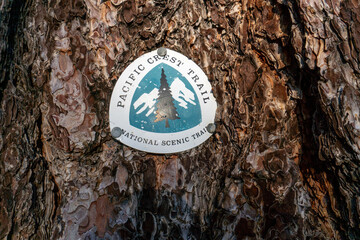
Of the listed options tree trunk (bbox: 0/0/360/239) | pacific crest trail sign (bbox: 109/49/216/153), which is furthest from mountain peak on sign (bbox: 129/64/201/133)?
tree trunk (bbox: 0/0/360/239)

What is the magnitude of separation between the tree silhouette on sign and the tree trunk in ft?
0.58

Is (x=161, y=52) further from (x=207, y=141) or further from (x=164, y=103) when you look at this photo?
(x=207, y=141)

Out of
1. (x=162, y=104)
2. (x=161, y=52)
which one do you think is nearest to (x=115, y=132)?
(x=162, y=104)

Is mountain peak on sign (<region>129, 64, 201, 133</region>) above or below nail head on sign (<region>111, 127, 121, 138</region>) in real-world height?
above

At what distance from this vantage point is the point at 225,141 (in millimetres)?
1631

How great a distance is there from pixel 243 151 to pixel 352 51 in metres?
0.63

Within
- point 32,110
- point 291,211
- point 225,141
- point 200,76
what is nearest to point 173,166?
point 225,141

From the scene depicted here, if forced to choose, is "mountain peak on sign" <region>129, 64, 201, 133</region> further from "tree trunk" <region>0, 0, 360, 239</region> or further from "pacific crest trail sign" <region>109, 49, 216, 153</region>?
"tree trunk" <region>0, 0, 360, 239</region>

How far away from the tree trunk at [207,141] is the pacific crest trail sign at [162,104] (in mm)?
47

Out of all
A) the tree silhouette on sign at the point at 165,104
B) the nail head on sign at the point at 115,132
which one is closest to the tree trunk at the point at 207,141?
the nail head on sign at the point at 115,132

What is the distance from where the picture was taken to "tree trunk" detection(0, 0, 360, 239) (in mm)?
1414

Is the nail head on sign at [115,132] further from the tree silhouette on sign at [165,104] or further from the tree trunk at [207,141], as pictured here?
the tree silhouette on sign at [165,104]

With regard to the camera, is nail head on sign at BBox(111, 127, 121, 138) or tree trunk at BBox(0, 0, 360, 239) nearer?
tree trunk at BBox(0, 0, 360, 239)

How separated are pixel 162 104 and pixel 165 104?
15mm
